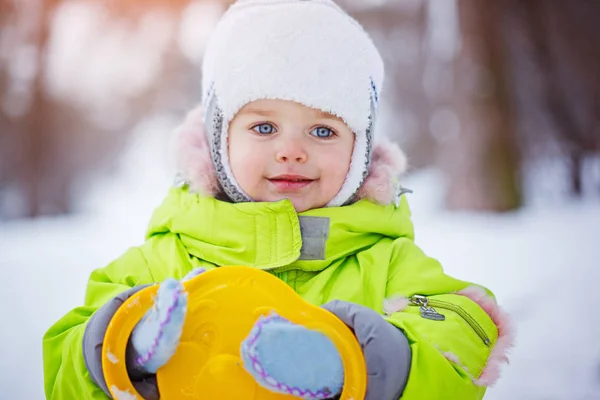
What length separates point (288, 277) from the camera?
1241 millimetres

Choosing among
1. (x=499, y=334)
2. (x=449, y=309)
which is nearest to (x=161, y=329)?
(x=449, y=309)

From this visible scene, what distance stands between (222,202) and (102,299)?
0.98ft

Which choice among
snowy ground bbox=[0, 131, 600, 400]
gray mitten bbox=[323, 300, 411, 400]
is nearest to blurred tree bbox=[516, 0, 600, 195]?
snowy ground bbox=[0, 131, 600, 400]

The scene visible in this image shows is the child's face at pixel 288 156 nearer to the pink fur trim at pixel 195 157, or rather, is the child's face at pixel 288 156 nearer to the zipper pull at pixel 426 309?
the pink fur trim at pixel 195 157

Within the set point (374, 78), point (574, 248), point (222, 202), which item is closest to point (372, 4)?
point (574, 248)

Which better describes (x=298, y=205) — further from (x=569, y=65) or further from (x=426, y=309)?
(x=569, y=65)

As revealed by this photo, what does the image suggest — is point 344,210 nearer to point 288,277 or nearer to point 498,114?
point 288,277

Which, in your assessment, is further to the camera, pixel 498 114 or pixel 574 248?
pixel 498 114

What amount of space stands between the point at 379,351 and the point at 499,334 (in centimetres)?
36

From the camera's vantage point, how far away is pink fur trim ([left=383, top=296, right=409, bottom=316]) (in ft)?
3.70

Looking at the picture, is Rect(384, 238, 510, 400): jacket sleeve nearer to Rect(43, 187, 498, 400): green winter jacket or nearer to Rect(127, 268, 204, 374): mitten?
Rect(43, 187, 498, 400): green winter jacket

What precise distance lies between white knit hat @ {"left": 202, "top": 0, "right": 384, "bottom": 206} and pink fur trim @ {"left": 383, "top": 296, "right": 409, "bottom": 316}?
26 centimetres

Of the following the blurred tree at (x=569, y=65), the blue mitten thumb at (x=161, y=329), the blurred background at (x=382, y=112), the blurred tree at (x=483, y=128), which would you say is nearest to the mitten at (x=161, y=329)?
the blue mitten thumb at (x=161, y=329)

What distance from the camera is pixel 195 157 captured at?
1.38 meters
